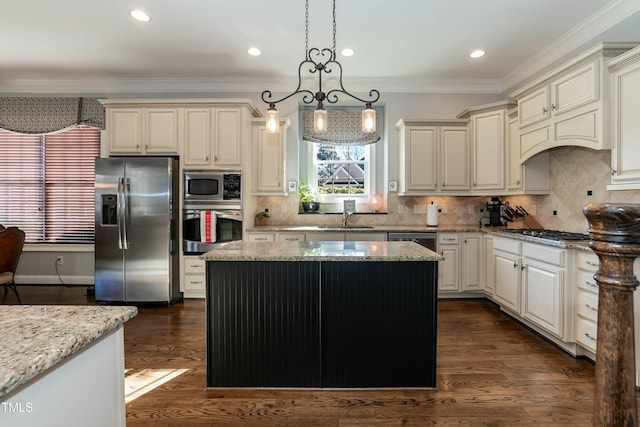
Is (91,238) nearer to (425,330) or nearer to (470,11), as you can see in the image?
(425,330)

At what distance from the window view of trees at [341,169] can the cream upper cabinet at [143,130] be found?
191cm

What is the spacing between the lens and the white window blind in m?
4.54

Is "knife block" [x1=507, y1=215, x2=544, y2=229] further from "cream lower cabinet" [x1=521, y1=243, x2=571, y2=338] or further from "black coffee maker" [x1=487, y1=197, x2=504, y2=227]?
"cream lower cabinet" [x1=521, y1=243, x2=571, y2=338]

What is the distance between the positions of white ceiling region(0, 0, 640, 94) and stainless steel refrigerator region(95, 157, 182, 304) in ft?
4.15

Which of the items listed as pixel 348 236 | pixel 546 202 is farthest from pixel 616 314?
pixel 546 202

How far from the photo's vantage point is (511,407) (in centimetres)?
195

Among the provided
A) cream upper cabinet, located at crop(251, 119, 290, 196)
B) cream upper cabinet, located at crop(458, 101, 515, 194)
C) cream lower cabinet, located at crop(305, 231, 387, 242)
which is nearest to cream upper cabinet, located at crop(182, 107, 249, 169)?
cream upper cabinet, located at crop(251, 119, 290, 196)

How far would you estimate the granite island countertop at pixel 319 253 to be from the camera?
203 centimetres

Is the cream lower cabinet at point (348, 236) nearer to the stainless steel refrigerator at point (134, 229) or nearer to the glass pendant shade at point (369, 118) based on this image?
the stainless steel refrigerator at point (134, 229)

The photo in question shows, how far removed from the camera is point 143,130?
3.97 metres

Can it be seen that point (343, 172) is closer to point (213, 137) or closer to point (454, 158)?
point (454, 158)

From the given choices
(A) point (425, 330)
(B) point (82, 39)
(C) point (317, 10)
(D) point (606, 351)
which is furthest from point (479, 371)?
(B) point (82, 39)

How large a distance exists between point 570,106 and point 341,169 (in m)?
2.71

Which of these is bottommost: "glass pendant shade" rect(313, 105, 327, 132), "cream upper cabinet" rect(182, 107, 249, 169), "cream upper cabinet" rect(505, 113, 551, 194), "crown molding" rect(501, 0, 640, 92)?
"cream upper cabinet" rect(505, 113, 551, 194)
